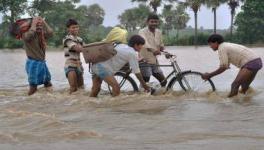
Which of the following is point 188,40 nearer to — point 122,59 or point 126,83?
point 126,83

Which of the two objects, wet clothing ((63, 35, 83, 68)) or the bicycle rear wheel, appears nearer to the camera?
wet clothing ((63, 35, 83, 68))

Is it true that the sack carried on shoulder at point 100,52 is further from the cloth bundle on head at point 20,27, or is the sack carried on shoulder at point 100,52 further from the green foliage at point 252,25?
the green foliage at point 252,25

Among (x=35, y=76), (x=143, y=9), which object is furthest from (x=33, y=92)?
(x=143, y=9)

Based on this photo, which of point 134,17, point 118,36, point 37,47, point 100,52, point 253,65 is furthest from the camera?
point 134,17

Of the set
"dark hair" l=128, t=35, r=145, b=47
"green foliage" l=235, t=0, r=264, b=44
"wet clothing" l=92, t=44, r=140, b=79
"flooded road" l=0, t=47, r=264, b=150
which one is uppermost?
"dark hair" l=128, t=35, r=145, b=47

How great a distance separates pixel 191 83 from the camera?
11.1 meters

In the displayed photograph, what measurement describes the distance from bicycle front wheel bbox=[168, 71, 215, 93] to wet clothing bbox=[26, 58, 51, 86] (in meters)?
2.39

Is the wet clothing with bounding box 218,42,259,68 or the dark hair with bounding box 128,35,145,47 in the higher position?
the dark hair with bounding box 128,35,145,47

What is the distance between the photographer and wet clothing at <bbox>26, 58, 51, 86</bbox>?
11.4 m

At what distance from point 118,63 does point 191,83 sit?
1.69m

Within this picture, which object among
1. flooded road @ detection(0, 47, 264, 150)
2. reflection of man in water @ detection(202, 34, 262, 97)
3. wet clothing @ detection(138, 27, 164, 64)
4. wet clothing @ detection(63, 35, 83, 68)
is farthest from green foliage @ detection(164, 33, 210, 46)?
reflection of man in water @ detection(202, 34, 262, 97)

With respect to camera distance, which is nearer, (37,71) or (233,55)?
(233,55)

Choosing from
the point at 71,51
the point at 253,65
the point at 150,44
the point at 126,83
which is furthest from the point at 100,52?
the point at 253,65

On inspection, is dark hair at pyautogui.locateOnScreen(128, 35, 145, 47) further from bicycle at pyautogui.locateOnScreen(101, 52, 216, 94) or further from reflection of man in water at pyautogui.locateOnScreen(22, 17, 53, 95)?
reflection of man in water at pyautogui.locateOnScreen(22, 17, 53, 95)
